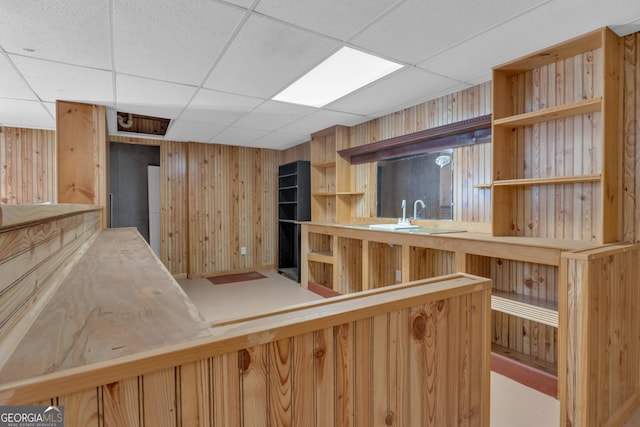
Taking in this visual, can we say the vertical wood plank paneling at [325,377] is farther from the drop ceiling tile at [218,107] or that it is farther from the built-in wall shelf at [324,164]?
the built-in wall shelf at [324,164]

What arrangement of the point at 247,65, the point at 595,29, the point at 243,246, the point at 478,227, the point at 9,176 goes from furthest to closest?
the point at 243,246 → the point at 9,176 → the point at 478,227 → the point at 247,65 → the point at 595,29

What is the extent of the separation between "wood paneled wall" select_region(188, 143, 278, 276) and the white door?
509 millimetres

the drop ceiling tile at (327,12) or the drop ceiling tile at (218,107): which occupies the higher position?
the drop ceiling tile at (218,107)

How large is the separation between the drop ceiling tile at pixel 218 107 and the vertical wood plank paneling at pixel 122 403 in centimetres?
298

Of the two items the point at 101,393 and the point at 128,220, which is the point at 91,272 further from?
the point at 128,220

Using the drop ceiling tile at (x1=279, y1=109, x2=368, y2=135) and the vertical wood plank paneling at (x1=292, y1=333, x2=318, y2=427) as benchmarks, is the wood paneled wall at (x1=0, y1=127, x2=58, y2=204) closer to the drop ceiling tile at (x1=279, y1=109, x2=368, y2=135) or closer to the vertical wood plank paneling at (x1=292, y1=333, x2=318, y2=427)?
the drop ceiling tile at (x1=279, y1=109, x2=368, y2=135)

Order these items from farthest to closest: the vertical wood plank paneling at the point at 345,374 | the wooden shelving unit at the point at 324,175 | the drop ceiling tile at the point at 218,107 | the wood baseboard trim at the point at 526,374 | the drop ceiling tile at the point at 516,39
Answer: the wooden shelving unit at the point at 324,175
the drop ceiling tile at the point at 218,107
the wood baseboard trim at the point at 526,374
the drop ceiling tile at the point at 516,39
the vertical wood plank paneling at the point at 345,374

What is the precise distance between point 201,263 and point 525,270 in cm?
485

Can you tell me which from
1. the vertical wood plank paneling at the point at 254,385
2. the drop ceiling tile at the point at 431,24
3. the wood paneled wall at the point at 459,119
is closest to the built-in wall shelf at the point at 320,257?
the wood paneled wall at the point at 459,119

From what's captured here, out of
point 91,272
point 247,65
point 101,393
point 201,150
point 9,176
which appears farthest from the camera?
point 201,150

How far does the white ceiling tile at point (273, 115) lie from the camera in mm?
3604

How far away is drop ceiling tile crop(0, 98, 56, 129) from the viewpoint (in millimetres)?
3412

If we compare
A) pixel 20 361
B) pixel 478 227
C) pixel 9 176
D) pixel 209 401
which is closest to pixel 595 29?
pixel 478 227

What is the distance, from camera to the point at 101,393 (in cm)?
51
